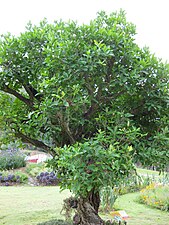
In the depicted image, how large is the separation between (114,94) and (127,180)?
0.86m

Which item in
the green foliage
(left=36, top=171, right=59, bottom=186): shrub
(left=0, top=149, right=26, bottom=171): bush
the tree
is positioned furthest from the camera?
(left=0, top=149, right=26, bottom=171): bush

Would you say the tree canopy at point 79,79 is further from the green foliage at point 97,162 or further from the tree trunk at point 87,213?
the tree trunk at point 87,213

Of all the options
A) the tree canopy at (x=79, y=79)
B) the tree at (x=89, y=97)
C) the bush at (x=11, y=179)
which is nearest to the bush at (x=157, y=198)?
the tree at (x=89, y=97)

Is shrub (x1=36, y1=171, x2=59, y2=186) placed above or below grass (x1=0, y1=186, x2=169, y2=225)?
above

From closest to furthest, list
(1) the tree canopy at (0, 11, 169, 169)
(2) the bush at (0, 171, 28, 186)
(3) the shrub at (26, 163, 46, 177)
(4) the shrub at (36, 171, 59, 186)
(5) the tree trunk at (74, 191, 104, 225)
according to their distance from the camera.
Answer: (1) the tree canopy at (0, 11, 169, 169) → (5) the tree trunk at (74, 191, 104, 225) → (2) the bush at (0, 171, 28, 186) → (4) the shrub at (36, 171, 59, 186) → (3) the shrub at (26, 163, 46, 177)

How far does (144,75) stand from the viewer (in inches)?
103

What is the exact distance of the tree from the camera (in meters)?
2.23

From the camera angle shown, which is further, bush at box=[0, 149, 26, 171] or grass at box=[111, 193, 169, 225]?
bush at box=[0, 149, 26, 171]

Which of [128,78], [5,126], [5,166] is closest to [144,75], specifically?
[128,78]

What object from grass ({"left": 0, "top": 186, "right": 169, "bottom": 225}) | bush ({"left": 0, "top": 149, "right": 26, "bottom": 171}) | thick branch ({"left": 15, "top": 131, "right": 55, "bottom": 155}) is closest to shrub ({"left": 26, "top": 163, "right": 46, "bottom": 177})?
bush ({"left": 0, "top": 149, "right": 26, "bottom": 171})

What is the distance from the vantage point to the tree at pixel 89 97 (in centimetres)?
223

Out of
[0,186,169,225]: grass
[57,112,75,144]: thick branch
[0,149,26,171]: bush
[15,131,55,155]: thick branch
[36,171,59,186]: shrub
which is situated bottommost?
[0,186,169,225]: grass

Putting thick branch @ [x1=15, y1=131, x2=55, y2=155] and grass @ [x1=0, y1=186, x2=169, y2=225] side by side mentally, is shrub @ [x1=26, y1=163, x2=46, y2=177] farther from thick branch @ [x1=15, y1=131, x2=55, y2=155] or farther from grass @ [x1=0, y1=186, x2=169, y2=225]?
thick branch @ [x1=15, y1=131, x2=55, y2=155]

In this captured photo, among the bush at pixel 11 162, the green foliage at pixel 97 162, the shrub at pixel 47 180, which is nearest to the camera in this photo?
the green foliage at pixel 97 162
